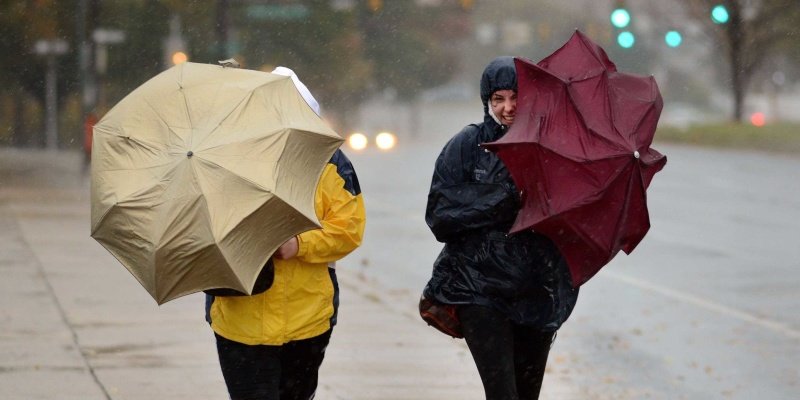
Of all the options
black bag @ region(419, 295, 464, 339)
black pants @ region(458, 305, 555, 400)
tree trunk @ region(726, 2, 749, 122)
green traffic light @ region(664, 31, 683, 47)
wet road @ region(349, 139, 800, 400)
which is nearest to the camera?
black pants @ region(458, 305, 555, 400)

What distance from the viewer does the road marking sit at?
10.5m

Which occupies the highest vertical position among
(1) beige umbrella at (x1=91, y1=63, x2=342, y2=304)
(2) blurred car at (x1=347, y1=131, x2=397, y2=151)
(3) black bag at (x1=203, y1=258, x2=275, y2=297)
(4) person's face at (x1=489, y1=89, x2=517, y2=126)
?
(4) person's face at (x1=489, y1=89, x2=517, y2=126)

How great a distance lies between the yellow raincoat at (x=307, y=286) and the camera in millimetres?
4863

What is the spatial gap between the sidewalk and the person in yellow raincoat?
2.50 metres

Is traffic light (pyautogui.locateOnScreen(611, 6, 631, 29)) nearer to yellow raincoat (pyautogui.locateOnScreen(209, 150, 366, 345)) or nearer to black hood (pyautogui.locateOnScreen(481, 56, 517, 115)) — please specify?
black hood (pyautogui.locateOnScreen(481, 56, 517, 115))

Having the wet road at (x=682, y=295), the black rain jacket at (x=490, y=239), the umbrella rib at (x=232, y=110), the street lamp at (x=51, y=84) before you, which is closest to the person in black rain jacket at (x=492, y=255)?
the black rain jacket at (x=490, y=239)

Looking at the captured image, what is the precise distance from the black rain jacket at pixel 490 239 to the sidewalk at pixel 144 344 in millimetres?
2615

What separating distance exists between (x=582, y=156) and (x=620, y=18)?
960 inches

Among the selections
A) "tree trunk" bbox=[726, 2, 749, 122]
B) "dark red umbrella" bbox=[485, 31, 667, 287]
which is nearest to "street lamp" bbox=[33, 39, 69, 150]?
"tree trunk" bbox=[726, 2, 749, 122]

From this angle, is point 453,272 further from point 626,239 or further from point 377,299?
point 377,299

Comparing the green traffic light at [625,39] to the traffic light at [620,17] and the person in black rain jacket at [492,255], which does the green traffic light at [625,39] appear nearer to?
the traffic light at [620,17]

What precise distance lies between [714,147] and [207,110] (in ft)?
127

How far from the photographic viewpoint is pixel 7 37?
3216 centimetres

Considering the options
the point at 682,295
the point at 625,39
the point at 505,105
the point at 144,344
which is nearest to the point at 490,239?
the point at 505,105
